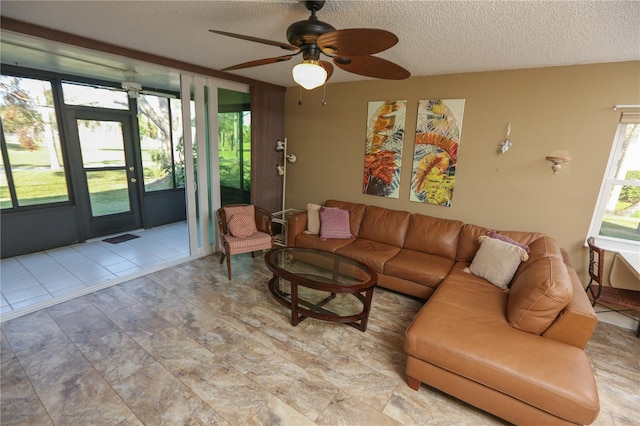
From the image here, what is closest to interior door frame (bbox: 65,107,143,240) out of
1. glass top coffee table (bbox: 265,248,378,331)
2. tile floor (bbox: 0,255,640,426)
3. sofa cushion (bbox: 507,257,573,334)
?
tile floor (bbox: 0,255,640,426)

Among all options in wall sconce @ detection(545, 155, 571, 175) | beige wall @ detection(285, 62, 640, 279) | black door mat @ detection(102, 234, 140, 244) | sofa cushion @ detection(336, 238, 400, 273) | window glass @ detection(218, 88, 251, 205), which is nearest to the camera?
beige wall @ detection(285, 62, 640, 279)

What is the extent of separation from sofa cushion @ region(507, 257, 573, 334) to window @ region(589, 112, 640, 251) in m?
1.43

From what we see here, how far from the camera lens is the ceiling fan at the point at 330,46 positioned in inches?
57.1

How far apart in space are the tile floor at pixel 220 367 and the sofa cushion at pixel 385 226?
90cm

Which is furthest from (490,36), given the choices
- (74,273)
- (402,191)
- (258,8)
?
(74,273)

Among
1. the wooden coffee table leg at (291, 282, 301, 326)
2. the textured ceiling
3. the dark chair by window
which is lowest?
the wooden coffee table leg at (291, 282, 301, 326)

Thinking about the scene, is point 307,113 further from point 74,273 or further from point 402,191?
point 74,273

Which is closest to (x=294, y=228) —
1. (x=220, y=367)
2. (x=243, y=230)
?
(x=243, y=230)

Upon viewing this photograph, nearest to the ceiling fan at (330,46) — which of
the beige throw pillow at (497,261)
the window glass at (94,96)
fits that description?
the beige throw pillow at (497,261)

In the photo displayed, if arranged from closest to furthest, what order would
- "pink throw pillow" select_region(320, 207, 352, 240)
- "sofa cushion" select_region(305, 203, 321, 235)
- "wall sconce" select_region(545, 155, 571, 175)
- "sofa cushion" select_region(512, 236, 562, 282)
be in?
"sofa cushion" select_region(512, 236, 562, 282) < "wall sconce" select_region(545, 155, 571, 175) < "pink throw pillow" select_region(320, 207, 352, 240) < "sofa cushion" select_region(305, 203, 321, 235)

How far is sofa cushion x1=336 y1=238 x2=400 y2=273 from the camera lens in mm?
3221

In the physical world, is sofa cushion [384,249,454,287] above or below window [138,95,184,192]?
below

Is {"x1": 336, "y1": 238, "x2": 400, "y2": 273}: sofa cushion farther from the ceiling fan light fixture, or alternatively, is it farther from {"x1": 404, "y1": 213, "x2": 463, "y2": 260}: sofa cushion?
the ceiling fan light fixture

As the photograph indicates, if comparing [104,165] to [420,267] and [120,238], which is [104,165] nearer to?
[120,238]
